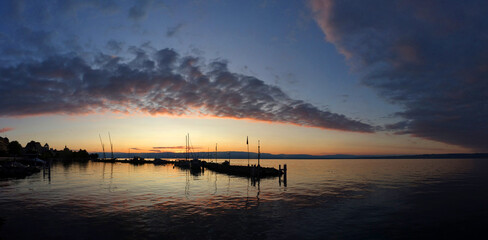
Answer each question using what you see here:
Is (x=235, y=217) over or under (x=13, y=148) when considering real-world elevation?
under

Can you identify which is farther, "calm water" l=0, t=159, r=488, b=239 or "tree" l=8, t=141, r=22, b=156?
"tree" l=8, t=141, r=22, b=156

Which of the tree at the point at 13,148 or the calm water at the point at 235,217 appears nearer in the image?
the calm water at the point at 235,217

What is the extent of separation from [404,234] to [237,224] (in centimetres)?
1273

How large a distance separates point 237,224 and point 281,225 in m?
3.54

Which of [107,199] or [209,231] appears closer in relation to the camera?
[209,231]

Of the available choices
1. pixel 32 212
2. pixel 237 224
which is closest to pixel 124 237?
pixel 237 224

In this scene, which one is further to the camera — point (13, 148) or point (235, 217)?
point (13, 148)

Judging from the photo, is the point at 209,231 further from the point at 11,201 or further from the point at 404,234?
the point at 11,201

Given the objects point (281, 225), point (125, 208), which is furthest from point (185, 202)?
point (281, 225)

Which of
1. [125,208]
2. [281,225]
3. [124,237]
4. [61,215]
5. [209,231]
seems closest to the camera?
[124,237]

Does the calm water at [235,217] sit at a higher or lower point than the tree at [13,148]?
lower

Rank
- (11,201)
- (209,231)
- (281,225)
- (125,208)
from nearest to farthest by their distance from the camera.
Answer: (209,231) → (281,225) → (125,208) → (11,201)

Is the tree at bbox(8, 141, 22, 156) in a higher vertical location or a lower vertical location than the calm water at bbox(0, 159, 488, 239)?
higher

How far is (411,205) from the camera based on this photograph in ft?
111
